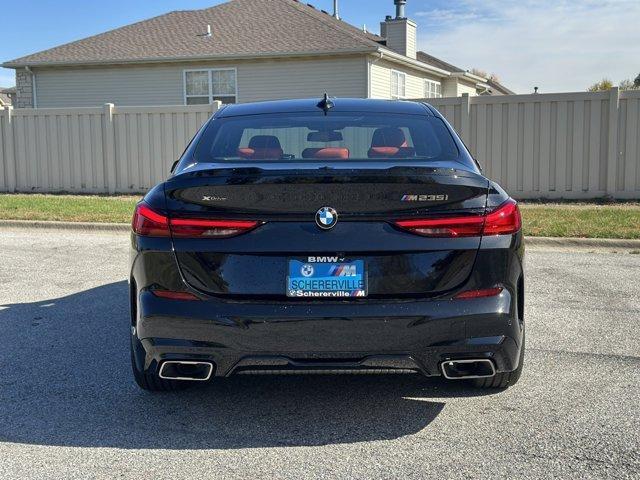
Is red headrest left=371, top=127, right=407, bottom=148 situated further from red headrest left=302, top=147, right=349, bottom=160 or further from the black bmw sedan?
the black bmw sedan

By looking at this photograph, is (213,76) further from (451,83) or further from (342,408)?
(342,408)

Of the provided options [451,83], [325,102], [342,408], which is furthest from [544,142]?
[451,83]

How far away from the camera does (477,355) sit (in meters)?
3.68

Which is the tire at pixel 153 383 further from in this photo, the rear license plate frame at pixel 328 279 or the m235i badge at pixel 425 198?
the m235i badge at pixel 425 198

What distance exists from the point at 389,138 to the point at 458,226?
1212 millimetres

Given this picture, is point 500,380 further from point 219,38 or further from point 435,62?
point 435,62

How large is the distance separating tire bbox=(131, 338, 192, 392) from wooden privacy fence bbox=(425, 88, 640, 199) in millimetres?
11531

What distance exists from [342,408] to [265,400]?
44cm

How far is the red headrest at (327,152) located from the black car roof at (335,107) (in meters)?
0.38

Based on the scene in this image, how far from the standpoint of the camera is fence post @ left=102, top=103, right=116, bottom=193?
17078 millimetres

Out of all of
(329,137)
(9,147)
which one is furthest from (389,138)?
(9,147)

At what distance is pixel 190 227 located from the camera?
3.67m

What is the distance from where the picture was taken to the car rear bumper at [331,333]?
3.57 metres

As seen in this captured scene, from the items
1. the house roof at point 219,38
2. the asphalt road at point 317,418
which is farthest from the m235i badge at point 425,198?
the house roof at point 219,38
